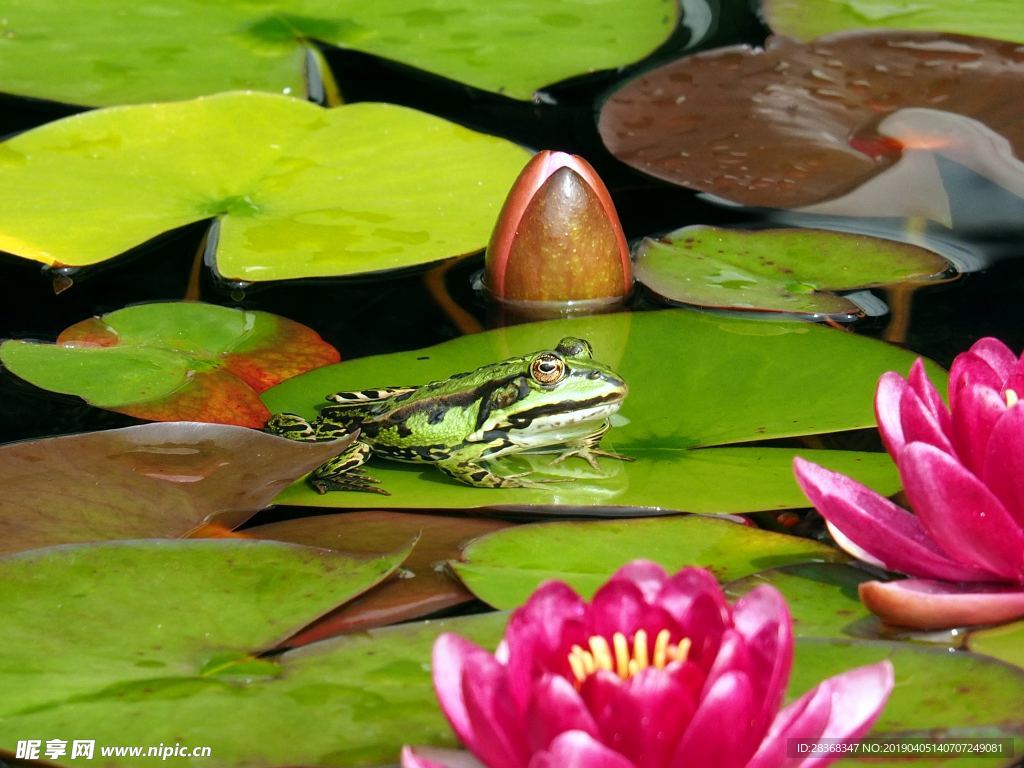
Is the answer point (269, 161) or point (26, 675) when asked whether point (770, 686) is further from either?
point (269, 161)

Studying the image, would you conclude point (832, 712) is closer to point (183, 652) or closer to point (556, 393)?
point (183, 652)

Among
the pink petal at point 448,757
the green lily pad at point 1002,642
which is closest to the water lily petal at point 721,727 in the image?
the pink petal at point 448,757

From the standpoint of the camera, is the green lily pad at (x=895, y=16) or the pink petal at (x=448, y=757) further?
the green lily pad at (x=895, y=16)

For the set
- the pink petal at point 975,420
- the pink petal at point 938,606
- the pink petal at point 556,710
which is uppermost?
the pink petal at point 975,420

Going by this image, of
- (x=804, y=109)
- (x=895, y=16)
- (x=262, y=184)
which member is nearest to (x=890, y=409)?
(x=804, y=109)

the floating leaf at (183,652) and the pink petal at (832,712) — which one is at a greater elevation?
the pink petal at (832,712)

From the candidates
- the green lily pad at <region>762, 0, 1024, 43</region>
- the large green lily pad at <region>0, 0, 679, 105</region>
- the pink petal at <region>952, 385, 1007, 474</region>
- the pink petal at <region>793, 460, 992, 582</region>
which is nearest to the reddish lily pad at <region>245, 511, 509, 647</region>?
the pink petal at <region>793, 460, 992, 582</region>

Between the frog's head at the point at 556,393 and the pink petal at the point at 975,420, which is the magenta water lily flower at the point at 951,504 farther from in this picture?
the frog's head at the point at 556,393
